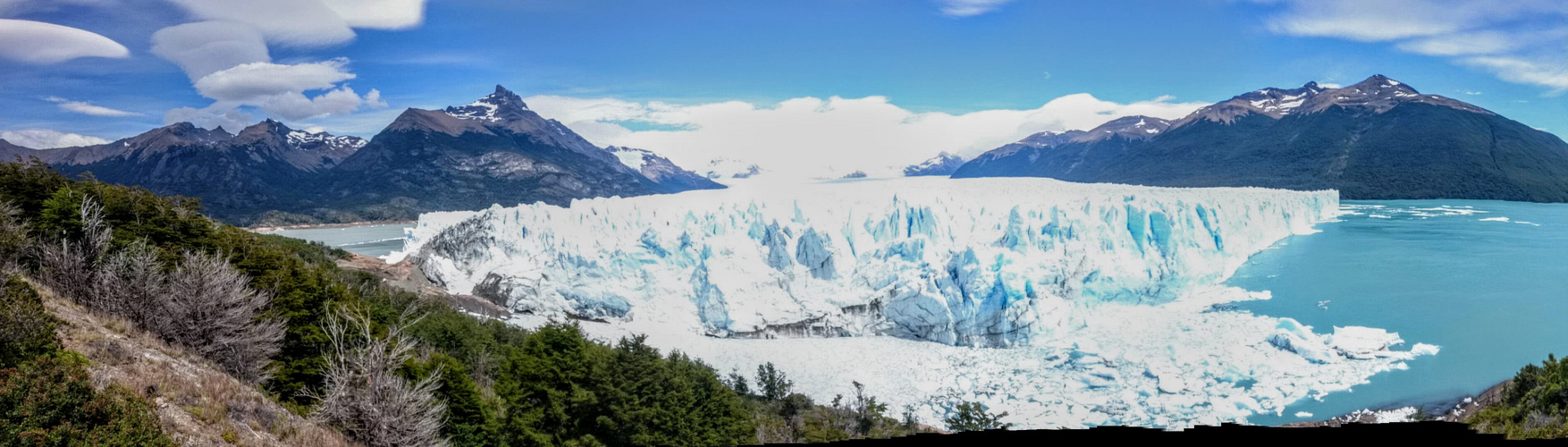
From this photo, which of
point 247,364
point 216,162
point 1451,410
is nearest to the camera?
point 247,364

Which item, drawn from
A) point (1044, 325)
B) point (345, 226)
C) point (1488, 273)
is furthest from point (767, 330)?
point (345, 226)

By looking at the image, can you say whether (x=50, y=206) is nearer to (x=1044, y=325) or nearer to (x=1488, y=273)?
(x=1044, y=325)

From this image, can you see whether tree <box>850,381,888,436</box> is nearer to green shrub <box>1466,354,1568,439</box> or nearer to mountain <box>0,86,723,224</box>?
green shrub <box>1466,354,1568,439</box>

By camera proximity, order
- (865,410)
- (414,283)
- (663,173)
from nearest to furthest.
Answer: (865,410) < (414,283) < (663,173)

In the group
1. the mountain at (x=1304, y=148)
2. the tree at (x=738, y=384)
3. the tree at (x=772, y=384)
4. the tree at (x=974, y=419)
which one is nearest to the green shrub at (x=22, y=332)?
the tree at (x=974, y=419)

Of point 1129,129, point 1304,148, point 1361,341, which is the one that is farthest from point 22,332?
point 1304,148

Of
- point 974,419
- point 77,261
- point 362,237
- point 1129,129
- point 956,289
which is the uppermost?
point 1129,129

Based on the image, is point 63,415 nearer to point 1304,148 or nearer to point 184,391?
point 184,391

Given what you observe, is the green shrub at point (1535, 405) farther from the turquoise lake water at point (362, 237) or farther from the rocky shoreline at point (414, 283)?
the turquoise lake water at point (362, 237)
